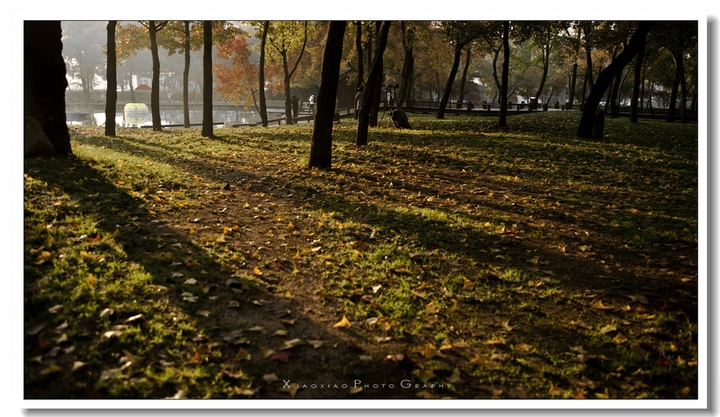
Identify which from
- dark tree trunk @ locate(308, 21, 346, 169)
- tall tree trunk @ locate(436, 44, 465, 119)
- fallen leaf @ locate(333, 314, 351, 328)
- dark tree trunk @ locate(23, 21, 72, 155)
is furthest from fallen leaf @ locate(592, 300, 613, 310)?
tall tree trunk @ locate(436, 44, 465, 119)

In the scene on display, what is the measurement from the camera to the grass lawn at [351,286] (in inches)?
139

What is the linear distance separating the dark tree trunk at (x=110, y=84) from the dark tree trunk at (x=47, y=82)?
8972 mm

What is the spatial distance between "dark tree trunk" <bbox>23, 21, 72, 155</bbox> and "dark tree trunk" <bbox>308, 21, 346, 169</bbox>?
4.96m

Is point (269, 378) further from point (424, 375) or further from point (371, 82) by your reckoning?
point (371, 82)

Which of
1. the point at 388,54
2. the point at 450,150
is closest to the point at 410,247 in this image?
the point at 450,150

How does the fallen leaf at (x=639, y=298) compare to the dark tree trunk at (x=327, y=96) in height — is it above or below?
below

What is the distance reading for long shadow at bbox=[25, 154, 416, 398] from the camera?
3.29 metres

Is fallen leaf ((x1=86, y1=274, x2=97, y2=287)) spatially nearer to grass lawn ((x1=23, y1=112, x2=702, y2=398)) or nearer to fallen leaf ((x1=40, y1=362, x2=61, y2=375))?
grass lawn ((x1=23, y1=112, x2=702, y2=398))

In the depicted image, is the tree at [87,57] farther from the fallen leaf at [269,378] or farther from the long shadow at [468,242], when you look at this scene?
the fallen leaf at [269,378]

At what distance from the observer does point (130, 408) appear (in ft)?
10.6

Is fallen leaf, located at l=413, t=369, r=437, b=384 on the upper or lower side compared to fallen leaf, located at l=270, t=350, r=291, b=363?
lower

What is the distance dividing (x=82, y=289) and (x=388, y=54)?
36.0 metres

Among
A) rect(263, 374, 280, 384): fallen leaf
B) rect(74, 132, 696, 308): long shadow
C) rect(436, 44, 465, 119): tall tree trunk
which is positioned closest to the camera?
Result: rect(263, 374, 280, 384): fallen leaf

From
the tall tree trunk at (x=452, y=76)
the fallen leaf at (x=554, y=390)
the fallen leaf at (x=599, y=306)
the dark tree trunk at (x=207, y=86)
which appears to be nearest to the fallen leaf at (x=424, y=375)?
the fallen leaf at (x=554, y=390)
